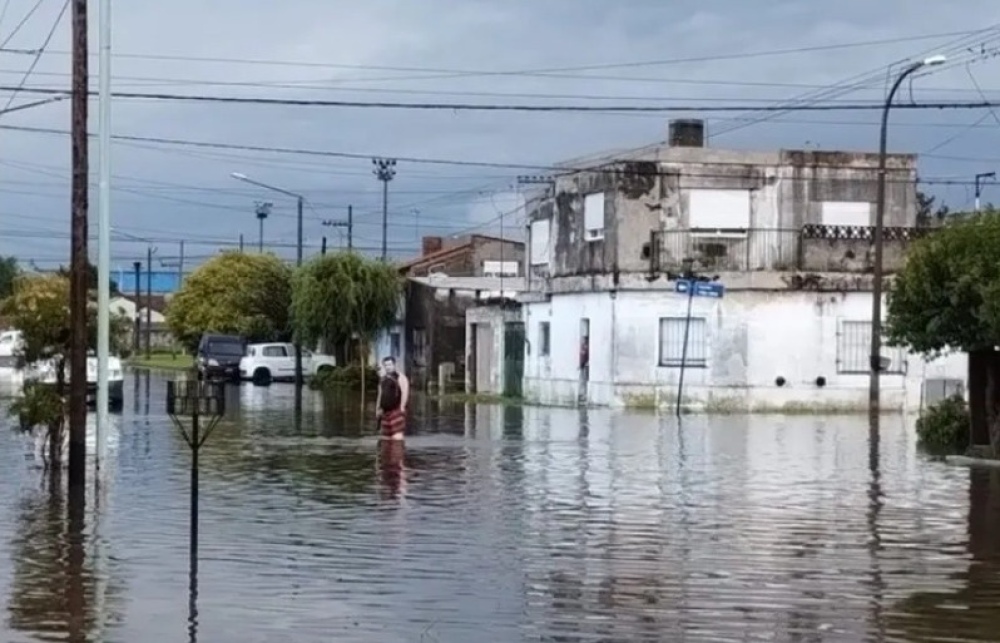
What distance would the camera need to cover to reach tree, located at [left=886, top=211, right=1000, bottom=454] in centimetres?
2831

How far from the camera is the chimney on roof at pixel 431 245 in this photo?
316ft

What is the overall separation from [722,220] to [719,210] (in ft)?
0.97

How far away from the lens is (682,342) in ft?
169

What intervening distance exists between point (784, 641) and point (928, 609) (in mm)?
1961

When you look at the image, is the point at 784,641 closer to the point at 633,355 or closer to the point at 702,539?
the point at 702,539

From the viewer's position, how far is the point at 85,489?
75.0 feet

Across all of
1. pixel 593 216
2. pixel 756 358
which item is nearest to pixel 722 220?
pixel 593 216

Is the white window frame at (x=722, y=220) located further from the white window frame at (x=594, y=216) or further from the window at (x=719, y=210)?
the white window frame at (x=594, y=216)

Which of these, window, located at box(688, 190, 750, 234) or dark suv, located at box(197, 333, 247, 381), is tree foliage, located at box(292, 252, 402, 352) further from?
window, located at box(688, 190, 750, 234)

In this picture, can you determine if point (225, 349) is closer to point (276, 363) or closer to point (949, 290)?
point (276, 363)

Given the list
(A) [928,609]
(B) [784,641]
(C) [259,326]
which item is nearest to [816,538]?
(A) [928,609]

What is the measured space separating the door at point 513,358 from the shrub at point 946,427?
85.6 feet

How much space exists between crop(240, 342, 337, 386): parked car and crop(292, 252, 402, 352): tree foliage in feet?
13.4

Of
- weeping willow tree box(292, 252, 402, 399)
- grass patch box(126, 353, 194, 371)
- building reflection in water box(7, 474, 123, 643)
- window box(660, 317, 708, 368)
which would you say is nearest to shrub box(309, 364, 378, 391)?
weeping willow tree box(292, 252, 402, 399)
